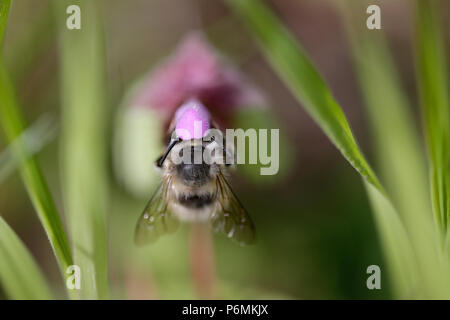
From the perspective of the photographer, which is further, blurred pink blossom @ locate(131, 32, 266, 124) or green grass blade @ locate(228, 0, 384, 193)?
blurred pink blossom @ locate(131, 32, 266, 124)

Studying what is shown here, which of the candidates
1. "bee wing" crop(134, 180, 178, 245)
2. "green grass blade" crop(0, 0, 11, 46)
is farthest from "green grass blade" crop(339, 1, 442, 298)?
"green grass blade" crop(0, 0, 11, 46)

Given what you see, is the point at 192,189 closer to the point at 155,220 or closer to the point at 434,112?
the point at 155,220

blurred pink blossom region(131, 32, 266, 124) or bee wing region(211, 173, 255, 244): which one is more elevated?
blurred pink blossom region(131, 32, 266, 124)

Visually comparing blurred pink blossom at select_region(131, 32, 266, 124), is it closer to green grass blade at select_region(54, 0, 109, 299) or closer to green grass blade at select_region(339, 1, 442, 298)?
green grass blade at select_region(54, 0, 109, 299)

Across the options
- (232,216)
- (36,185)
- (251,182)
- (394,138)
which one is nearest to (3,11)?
(36,185)

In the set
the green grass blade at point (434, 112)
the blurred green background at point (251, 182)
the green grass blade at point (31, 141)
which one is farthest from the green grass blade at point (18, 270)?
the green grass blade at point (434, 112)

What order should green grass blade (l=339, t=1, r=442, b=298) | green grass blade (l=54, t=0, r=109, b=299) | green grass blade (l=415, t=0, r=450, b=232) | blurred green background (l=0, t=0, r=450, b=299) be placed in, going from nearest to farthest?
green grass blade (l=415, t=0, r=450, b=232), green grass blade (l=54, t=0, r=109, b=299), green grass blade (l=339, t=1, r=442, b=298), blurred green background (l=0, t=0, r=450, b=299)
